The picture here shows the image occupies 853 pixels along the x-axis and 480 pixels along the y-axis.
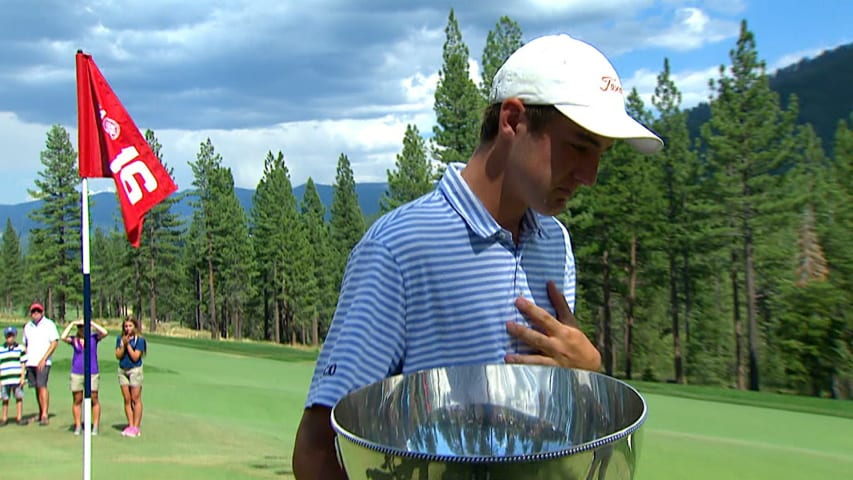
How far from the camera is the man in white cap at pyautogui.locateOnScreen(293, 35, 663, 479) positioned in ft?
4.17

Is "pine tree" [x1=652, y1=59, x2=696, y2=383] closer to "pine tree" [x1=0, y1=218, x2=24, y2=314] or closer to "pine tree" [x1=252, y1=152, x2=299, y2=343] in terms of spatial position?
"pine tree" [x1=252, y1=152, x2=299, y2=343]

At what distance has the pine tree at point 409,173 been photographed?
112 feet

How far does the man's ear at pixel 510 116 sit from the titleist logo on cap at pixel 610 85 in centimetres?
14

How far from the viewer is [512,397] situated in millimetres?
1394

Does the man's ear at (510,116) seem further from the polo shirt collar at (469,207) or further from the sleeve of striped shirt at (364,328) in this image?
the sleeve of striped shirt at (364,328)

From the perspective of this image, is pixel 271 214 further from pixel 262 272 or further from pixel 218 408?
pixel 218 408

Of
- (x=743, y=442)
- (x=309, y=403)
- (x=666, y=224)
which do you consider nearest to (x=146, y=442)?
(x=743, y=442)

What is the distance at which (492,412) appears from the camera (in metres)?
1.43

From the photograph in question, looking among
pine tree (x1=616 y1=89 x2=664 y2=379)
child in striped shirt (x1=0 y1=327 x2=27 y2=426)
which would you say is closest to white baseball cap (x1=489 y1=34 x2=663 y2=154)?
child in striped shirt (x1=0 y1=327 x2=27 y2=426)

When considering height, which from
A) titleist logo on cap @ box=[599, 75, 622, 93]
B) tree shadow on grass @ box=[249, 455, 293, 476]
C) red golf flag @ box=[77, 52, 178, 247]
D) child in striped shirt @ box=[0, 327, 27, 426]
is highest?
red golf flag @ box=[77, 52, 178, 247]

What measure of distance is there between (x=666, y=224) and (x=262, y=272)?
29.6 metres

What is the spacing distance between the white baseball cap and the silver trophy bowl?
1.37 ft

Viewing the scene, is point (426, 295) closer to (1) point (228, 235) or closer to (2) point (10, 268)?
(1) point (228, 235)

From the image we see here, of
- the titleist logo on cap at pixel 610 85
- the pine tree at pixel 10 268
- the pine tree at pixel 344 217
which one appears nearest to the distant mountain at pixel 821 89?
the pine tree at pixel 344 217
